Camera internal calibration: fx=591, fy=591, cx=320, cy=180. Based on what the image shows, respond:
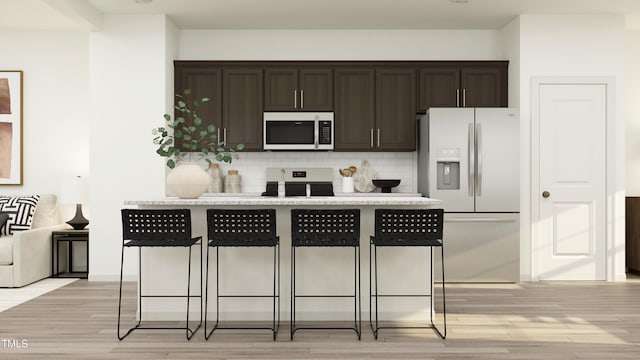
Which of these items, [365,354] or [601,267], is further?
[601,267]

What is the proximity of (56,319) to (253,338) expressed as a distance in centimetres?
164

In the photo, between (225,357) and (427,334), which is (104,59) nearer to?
(225,357)

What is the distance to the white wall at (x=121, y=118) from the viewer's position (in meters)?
6.28

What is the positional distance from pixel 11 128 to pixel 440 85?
4983 mm

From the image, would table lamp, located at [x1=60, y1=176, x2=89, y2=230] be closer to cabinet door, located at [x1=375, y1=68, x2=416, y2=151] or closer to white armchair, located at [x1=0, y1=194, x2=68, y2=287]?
white armchair, located at [x1=0, y1=194, x2=68, y2=287]

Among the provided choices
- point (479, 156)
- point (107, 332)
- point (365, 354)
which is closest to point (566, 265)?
point (479, 156)

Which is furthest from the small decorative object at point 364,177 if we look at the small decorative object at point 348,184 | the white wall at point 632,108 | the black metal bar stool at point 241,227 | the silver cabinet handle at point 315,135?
the white wall at point 632,108

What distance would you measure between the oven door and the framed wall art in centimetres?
292

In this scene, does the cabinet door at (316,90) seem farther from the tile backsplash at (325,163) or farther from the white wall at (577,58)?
the white wall at (577,58)

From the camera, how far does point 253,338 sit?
4.04 metres

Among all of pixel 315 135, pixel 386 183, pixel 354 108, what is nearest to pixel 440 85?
pixel 354 108

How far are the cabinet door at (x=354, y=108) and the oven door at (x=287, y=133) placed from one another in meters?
0.30

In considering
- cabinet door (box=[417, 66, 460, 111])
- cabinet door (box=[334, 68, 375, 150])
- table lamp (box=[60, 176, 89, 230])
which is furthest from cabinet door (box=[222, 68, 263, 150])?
cabinet door (box=[417, 66, 460, 111])

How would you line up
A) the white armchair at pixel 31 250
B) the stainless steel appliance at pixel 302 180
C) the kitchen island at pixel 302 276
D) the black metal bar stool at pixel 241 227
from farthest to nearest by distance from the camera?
the stainless steel appliance at pixel 302 180 < the white armchair at pixel 31 250 < the kitchen island at pixel 302 276 < the black metal bar stool at pixel 241 227
